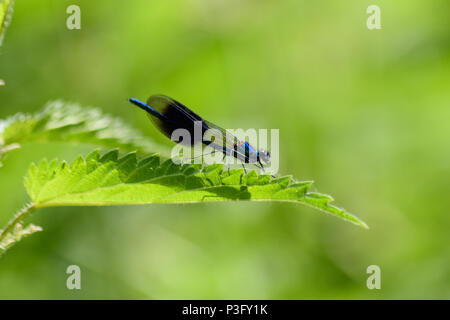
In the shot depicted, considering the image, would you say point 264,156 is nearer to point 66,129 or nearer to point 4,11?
point 66,129

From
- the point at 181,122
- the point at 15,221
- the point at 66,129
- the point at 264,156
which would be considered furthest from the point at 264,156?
the point at 15,221

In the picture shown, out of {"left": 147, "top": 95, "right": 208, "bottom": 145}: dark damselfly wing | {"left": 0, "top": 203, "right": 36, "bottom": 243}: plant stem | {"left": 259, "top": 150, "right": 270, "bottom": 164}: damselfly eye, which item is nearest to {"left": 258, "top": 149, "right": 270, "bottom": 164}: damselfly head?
{"left": 259, "top": 150, "right": 270, "bottom": 164}: damselfly eye

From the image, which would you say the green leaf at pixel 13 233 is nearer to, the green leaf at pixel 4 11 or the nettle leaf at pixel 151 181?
the nettle leaf at pixel 151 181

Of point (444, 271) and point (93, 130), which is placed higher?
point (93, 130)

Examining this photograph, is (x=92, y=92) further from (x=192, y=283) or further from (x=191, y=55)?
(x=192, y=283)

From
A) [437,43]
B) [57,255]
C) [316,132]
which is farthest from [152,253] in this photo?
[437,43]

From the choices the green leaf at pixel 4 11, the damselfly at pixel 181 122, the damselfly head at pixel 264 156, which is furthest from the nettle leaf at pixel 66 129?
the damselfly head at pixel 264 156
